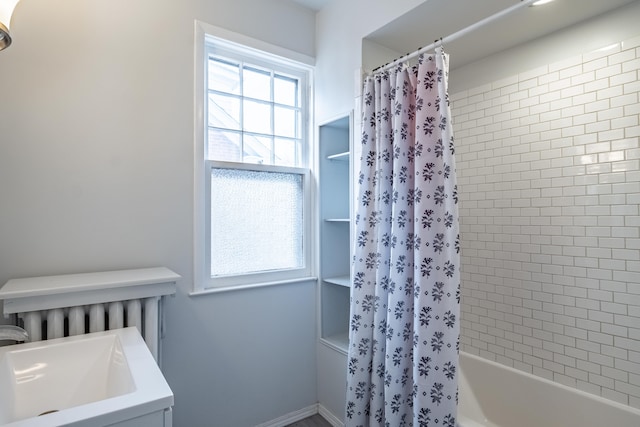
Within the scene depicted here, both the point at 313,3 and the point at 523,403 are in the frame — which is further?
the point at 313,3

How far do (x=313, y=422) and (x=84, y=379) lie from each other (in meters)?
1.49

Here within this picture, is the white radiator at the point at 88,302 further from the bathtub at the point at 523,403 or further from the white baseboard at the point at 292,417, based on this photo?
the bathtub at the point at 523,403

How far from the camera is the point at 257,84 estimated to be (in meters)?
2.15

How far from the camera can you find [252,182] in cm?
210

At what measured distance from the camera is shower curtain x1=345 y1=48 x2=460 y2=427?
1.35 m

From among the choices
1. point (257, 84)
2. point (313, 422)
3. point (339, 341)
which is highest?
point (257, 84)

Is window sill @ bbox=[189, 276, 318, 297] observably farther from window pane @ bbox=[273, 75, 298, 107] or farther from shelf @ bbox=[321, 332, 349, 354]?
window pane @ bbox=[273, 75, 298, 107]

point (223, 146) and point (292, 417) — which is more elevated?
point (223, 146)

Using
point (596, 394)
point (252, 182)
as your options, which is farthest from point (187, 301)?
point (596, 394)

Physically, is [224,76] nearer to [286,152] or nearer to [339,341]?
[286,152]

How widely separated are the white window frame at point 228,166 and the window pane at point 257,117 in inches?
10.1

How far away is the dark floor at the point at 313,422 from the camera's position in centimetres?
211

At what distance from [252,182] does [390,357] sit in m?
1.29

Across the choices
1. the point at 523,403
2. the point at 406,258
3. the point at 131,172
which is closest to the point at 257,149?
the point at 131,172
